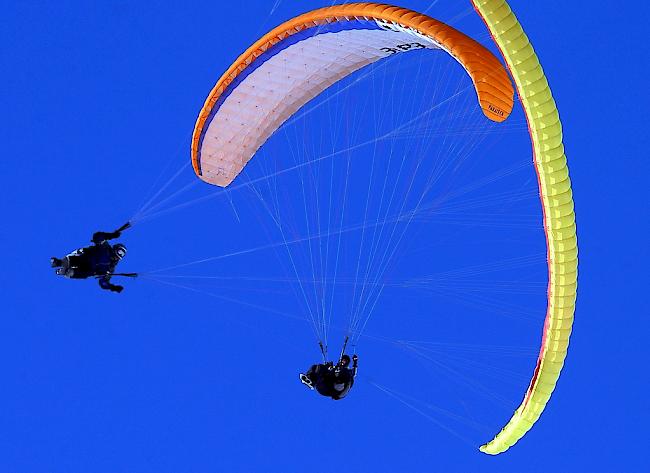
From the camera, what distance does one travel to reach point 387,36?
18953 millimetres

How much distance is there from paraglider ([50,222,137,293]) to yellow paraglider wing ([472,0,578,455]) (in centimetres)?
678

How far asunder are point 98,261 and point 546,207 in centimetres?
771

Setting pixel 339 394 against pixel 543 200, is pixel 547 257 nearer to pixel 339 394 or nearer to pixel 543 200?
pixel 543 200

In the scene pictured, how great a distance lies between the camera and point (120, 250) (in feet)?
68.7

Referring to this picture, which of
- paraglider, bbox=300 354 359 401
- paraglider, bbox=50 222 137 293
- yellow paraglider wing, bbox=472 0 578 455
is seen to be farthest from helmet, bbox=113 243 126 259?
yellow paraglider wing, bbox=472 0 578 455

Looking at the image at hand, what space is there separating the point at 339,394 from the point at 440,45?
19.3 ft

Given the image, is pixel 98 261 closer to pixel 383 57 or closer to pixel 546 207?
pixel 383 57

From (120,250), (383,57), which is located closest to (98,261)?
(120,250)

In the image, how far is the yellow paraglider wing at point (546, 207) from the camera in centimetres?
1585

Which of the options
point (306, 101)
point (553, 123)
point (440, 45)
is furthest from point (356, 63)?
point (553, 123)

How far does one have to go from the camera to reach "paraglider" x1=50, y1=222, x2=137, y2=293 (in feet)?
66.9

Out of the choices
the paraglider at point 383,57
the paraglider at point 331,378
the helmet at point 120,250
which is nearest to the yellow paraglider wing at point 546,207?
the paraglider at point 383,57

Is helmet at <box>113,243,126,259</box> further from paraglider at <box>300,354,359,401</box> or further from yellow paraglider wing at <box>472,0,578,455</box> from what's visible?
yellow paraglider wing at <box>472,0,578,455</box>

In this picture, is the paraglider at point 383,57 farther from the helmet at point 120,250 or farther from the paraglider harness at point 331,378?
the helmet at point 120,250
